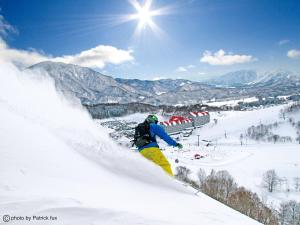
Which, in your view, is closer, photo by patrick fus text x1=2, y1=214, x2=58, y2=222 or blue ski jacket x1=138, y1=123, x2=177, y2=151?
photo by patrick fus text x1=2, y1=214, x2=58, y2=222

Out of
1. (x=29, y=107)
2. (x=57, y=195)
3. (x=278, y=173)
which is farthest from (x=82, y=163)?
(x=278, y=173)

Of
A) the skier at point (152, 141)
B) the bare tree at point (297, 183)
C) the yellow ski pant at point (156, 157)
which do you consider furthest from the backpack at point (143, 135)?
the bare tree at point (297, 183)

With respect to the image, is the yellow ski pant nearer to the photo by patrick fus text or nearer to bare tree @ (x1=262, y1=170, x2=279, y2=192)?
the photo by patrick fus text

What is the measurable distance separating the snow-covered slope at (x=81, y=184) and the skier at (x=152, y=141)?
85cm

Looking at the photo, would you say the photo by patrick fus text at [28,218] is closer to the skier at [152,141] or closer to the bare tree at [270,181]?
the skier at [152,141]

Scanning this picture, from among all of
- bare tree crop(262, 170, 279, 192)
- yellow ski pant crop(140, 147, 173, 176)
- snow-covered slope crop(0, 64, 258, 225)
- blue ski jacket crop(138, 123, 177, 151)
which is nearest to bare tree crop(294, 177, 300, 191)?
bare tree crop(262, 170, 279, 192)

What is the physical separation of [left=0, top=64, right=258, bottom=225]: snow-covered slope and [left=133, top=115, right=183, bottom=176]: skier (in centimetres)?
85

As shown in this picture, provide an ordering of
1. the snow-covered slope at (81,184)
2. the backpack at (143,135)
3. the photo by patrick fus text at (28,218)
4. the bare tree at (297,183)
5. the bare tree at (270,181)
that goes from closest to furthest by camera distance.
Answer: the photo by patrick fus text at (28,218) → the snow-covered slope at (81,184) → the backpack at (143,135) → the bare tree at (297,183) → the bare tree at (270,181)

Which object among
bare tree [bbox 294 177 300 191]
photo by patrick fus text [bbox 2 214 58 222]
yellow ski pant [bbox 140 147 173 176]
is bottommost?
bare tree [bbox 294 177 300 191]

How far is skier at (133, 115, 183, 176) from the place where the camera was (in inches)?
396

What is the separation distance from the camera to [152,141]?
1020 cm

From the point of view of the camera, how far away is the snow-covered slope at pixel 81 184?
4523mm

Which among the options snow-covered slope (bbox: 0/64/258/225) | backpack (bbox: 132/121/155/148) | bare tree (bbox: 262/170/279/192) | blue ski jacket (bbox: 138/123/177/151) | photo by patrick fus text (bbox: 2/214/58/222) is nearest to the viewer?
photo by patrick fus text (bbox: 2/214/58/222)

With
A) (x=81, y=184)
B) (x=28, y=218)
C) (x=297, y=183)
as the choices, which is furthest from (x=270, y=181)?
(x=28, y=218)
